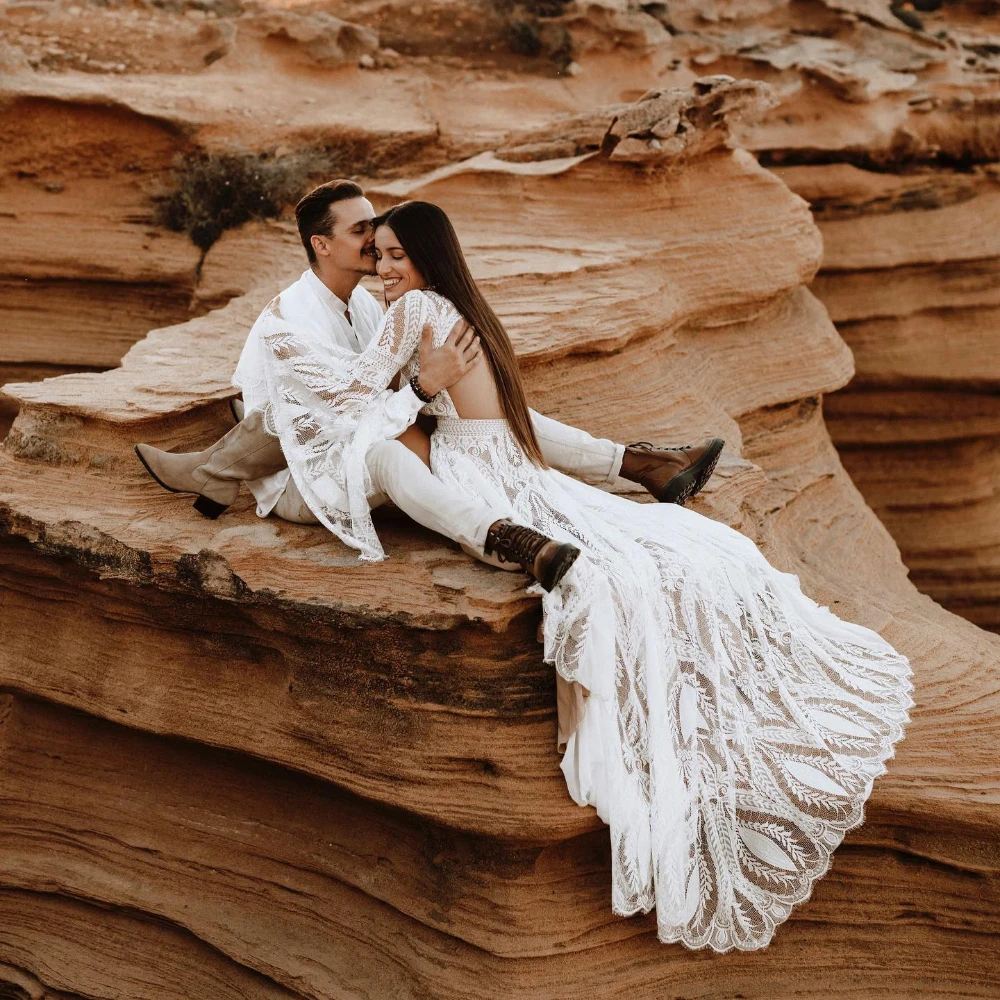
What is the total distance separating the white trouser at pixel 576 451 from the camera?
205 inches

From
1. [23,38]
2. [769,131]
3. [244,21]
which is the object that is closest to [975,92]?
[769,131]

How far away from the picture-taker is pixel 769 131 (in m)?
10.9

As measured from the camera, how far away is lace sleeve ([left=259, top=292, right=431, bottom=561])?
14.7 feet

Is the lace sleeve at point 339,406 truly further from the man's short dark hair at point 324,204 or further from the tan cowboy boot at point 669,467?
the tan cowboy boot at point 669,467

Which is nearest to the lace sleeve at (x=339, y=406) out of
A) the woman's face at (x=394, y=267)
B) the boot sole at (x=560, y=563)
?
the woman's face at (x=394, y=267)

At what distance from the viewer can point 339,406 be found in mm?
4617

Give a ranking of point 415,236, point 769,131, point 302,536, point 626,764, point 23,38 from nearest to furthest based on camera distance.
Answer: point 626,764
point 415,236
point 302,536
point 23,38
point 769,131

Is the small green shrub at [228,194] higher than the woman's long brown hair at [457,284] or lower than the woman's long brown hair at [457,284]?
lower

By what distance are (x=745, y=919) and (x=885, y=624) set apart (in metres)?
1.99

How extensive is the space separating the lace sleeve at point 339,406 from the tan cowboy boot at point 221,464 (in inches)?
5.6

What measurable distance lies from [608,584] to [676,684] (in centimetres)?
46

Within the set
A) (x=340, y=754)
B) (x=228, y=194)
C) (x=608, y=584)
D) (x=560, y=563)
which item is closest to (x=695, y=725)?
(x=608, y=584)

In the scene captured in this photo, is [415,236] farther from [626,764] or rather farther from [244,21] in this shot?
[244,21]

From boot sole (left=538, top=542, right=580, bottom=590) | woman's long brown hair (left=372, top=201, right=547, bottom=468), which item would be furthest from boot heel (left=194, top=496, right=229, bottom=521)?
boot sole (left=538, top=542, right=580, bottom=590)
